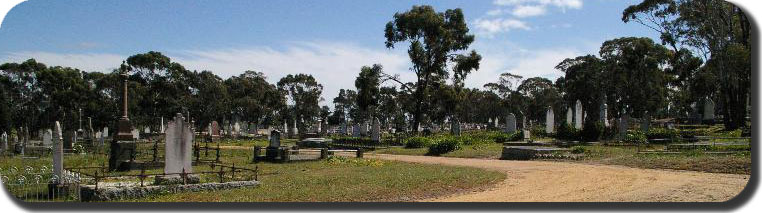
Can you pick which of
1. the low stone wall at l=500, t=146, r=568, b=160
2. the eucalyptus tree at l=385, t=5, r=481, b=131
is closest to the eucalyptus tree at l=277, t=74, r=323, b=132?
the eucalyptus tree at l=385, t=5, r=481, b=131

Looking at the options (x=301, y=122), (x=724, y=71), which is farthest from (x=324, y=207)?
(x=301, y=122)

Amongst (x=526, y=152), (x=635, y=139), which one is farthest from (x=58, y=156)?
(x=635, y=139)

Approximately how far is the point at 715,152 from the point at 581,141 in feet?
29.5

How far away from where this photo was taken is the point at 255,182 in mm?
12508

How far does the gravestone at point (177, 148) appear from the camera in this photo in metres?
12.9

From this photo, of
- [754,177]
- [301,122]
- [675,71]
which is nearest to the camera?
[754,177]

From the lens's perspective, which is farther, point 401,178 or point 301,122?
point 301,122

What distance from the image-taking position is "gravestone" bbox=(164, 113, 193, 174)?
12859 millimetres

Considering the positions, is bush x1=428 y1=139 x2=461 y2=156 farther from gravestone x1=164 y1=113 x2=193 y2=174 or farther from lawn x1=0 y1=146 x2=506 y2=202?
Result: gravestone x1=164 y1=113 x2=193 y2=174

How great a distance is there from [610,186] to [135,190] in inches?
345

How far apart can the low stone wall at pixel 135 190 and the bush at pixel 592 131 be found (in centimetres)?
1959

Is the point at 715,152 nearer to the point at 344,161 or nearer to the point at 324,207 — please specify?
the point at 344,161

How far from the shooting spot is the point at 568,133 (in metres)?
28.8

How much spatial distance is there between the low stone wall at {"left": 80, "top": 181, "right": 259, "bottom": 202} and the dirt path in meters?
4.33
